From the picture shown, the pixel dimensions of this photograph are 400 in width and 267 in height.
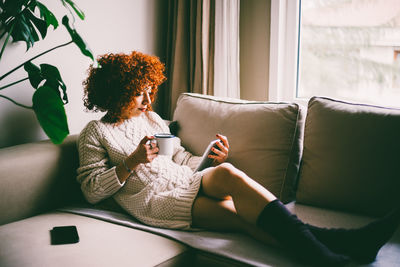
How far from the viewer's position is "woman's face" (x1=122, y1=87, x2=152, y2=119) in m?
1.97

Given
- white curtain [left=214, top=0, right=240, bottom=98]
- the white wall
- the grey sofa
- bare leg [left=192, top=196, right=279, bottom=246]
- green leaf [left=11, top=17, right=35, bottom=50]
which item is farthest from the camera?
white curtain [left=214, top=0, right=240, bottom=98]

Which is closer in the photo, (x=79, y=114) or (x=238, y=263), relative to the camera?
(x=238, y=263)

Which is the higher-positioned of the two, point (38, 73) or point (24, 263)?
point (38, 73)

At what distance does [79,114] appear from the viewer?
2.43 metres

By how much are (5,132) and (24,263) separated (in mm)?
877

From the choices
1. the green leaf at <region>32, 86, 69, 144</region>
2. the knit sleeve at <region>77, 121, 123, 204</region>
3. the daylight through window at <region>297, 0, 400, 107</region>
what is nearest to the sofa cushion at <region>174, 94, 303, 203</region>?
the knit sleeve at <region>77, 121, 123, 204</region>

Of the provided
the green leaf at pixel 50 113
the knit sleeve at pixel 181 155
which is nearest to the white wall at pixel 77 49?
the knit sleeve at pixel 181 155

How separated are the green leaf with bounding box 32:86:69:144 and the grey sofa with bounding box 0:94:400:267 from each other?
43cm

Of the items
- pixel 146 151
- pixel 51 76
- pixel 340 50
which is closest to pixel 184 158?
pixel 146 151

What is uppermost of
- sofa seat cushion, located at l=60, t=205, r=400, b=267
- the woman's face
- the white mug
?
the woman's face

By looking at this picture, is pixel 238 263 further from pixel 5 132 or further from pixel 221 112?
pixel 5 132

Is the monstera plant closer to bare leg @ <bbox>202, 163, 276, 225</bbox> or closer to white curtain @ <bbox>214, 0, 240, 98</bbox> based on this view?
bare leg @ <bbox>202, 163, 276, 225</bbox>

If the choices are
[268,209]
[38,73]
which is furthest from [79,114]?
[268,209]

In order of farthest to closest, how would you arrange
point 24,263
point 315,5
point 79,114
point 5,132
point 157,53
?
point 157,53 → point 315,5 → point 79,114 → point 5,132 → point 24,263
